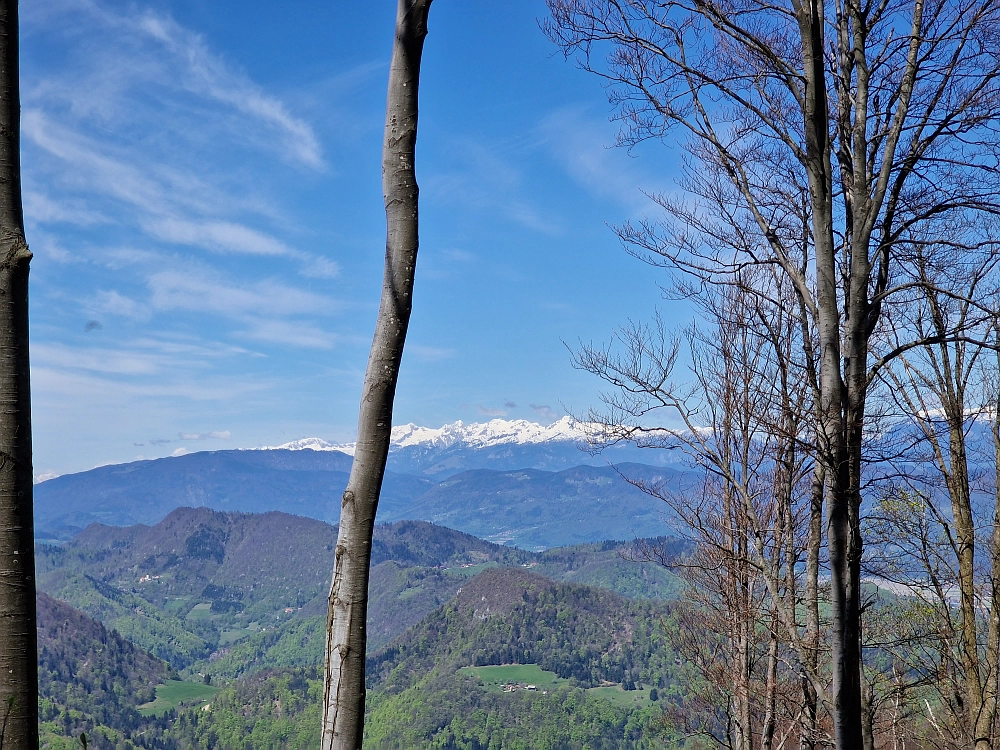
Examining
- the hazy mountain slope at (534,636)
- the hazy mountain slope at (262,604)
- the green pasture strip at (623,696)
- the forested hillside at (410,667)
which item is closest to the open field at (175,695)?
the forested hillside at (410,667)

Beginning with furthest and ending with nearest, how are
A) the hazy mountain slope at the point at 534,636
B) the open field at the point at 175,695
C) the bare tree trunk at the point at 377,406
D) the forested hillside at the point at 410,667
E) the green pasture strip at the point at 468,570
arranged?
1. the green pasture strip at the point at 468,570
2. the open field at the point at 175,695
3. the hazy mountain slope at the point at 534,636
4. the forested hillside at the point at 410,667
5. the bare tree trunk at the point at 377,406

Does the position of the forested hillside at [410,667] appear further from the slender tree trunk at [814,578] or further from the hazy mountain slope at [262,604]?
the slender tree trunk at [814,578]

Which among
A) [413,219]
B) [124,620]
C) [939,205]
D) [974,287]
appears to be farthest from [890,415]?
[124,620]

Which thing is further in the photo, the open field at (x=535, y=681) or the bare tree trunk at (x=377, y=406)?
the open field at (x=535, y=681)

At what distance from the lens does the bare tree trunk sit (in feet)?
6.31

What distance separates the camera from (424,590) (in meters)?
160

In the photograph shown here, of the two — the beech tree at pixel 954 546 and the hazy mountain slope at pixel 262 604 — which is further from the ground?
the beech tree at pixel 954 546

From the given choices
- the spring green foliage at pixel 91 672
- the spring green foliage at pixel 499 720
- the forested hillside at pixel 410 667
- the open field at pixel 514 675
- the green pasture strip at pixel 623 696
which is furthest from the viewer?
the open field at pixel 514 675

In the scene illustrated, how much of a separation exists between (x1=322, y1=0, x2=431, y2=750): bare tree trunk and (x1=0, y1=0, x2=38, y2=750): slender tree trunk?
699 mm

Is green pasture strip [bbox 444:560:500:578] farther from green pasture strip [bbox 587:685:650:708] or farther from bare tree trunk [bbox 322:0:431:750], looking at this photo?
bare tree trunk [bbox 322:0:431:750]

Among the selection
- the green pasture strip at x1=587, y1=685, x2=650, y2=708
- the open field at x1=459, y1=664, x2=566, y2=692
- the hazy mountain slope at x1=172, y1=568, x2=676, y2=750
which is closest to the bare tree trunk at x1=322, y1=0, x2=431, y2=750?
the hazy mountain slope at x1=172, y1=568, x2=676, y2=750

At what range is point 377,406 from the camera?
2064 mm

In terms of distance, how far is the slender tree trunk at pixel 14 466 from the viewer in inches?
69.8

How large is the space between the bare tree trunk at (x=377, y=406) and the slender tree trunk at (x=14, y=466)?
70 cm
